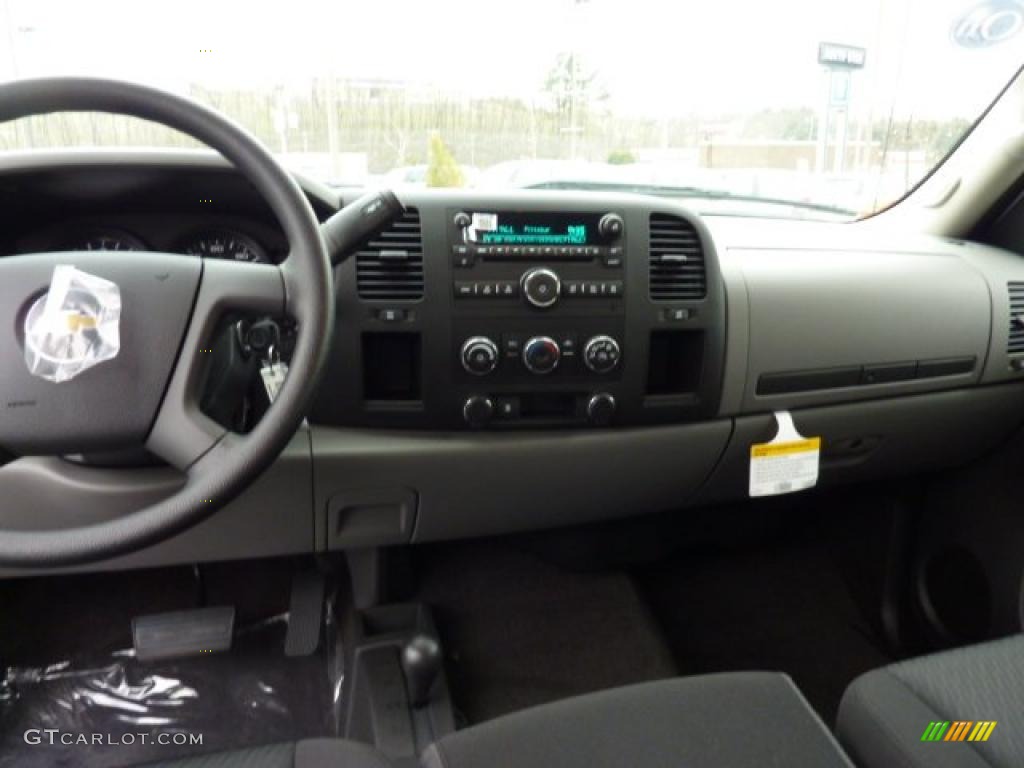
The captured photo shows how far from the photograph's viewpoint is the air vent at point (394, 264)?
3.80 feet

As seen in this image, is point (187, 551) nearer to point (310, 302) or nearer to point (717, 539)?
point (310, 302)

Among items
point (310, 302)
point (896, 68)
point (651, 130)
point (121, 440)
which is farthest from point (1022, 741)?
point (896, 68)

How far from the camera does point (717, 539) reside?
1983 mm

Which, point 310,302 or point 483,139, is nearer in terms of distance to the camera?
point 310,302

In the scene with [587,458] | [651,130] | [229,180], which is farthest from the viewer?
[651,130]

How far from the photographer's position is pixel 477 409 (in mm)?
1232

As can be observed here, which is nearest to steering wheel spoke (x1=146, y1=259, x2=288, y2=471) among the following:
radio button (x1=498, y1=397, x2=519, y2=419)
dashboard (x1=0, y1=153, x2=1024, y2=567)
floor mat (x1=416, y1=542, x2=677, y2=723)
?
dashboard (x1=0, y1=153, x2=1024, y2=567)

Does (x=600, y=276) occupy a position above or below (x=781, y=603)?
above

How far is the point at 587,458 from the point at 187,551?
68cm

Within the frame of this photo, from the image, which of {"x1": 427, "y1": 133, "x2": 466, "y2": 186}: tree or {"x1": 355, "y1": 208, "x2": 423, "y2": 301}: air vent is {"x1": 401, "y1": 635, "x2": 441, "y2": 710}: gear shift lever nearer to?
{"x1": 355, "y1": 208, "x2": 423, "y2": 301}: air vent

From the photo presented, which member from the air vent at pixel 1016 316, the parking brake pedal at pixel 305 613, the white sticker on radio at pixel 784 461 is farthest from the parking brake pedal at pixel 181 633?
the air vent at pixel 1016 316

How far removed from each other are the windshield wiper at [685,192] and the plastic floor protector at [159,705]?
1.14 m

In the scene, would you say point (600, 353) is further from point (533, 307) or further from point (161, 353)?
point (161, 353)

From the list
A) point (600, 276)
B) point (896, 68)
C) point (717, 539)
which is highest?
point (896, 68)
